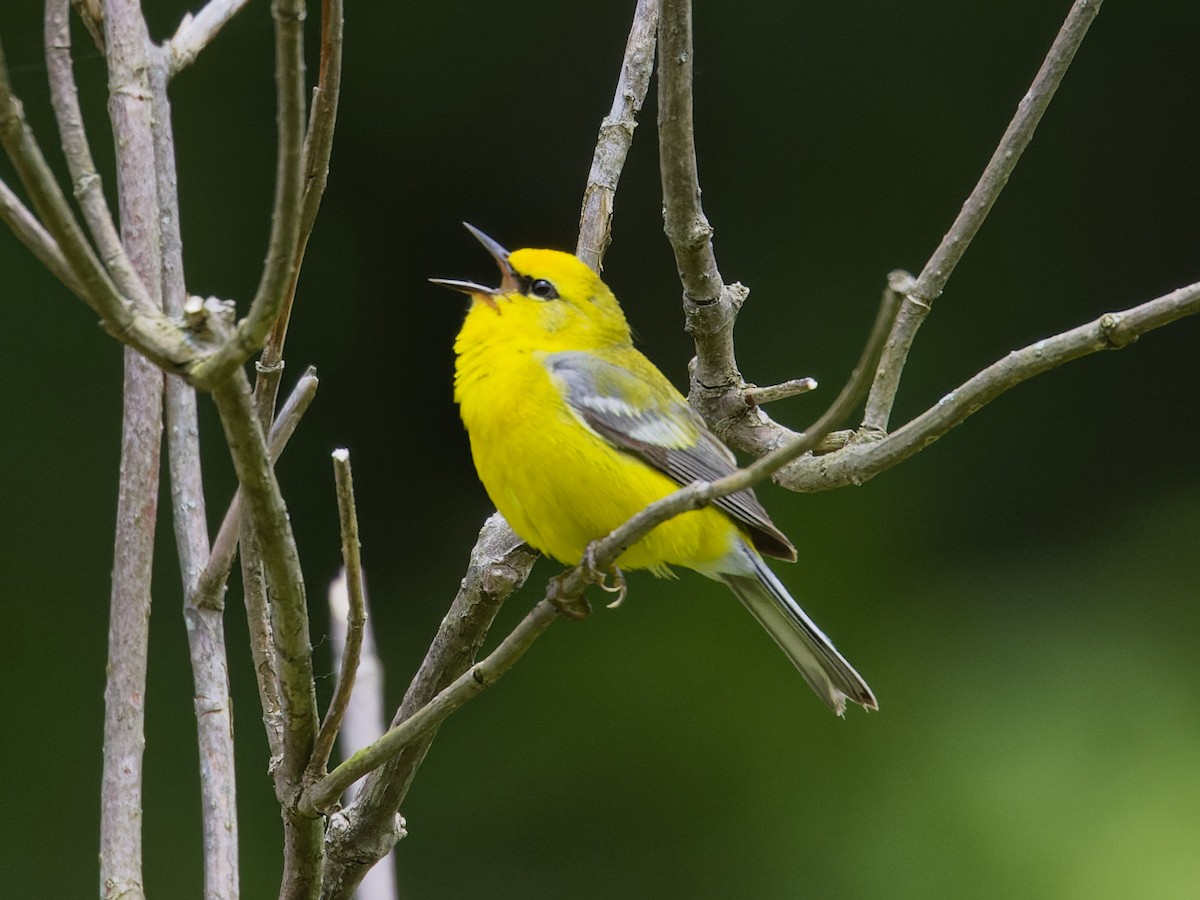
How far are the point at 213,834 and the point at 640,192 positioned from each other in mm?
3009

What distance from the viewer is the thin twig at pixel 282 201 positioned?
1.02 meters

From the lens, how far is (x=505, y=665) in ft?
4.71

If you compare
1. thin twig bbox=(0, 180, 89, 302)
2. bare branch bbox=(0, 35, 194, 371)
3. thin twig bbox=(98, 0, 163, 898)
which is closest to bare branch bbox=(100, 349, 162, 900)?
thin twig bbox=(98, 0, 163, 898)

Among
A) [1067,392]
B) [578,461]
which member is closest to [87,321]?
[578,461]

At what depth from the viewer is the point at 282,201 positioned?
1.07 m

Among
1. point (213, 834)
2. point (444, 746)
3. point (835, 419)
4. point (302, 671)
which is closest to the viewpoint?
point (835, 419)

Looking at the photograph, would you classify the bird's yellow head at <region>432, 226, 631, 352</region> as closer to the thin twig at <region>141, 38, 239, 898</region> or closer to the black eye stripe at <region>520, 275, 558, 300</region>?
the black eye stripe at <region>520, 275, 558, 300</region>

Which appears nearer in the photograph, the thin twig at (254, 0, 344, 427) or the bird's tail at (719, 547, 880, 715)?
the thin twig at (254, 0, 344, 427)

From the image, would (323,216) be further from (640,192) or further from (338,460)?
(338,460)

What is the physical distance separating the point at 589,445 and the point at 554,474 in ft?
0.35

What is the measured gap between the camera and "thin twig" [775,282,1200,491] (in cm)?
150

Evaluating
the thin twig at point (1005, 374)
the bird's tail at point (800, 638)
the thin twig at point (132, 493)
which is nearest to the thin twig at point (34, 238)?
the thin twig at point (132, 493)

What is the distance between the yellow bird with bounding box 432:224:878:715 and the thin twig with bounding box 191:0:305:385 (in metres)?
1.08

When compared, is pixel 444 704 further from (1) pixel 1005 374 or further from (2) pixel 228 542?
(1) pixel 1005 374
